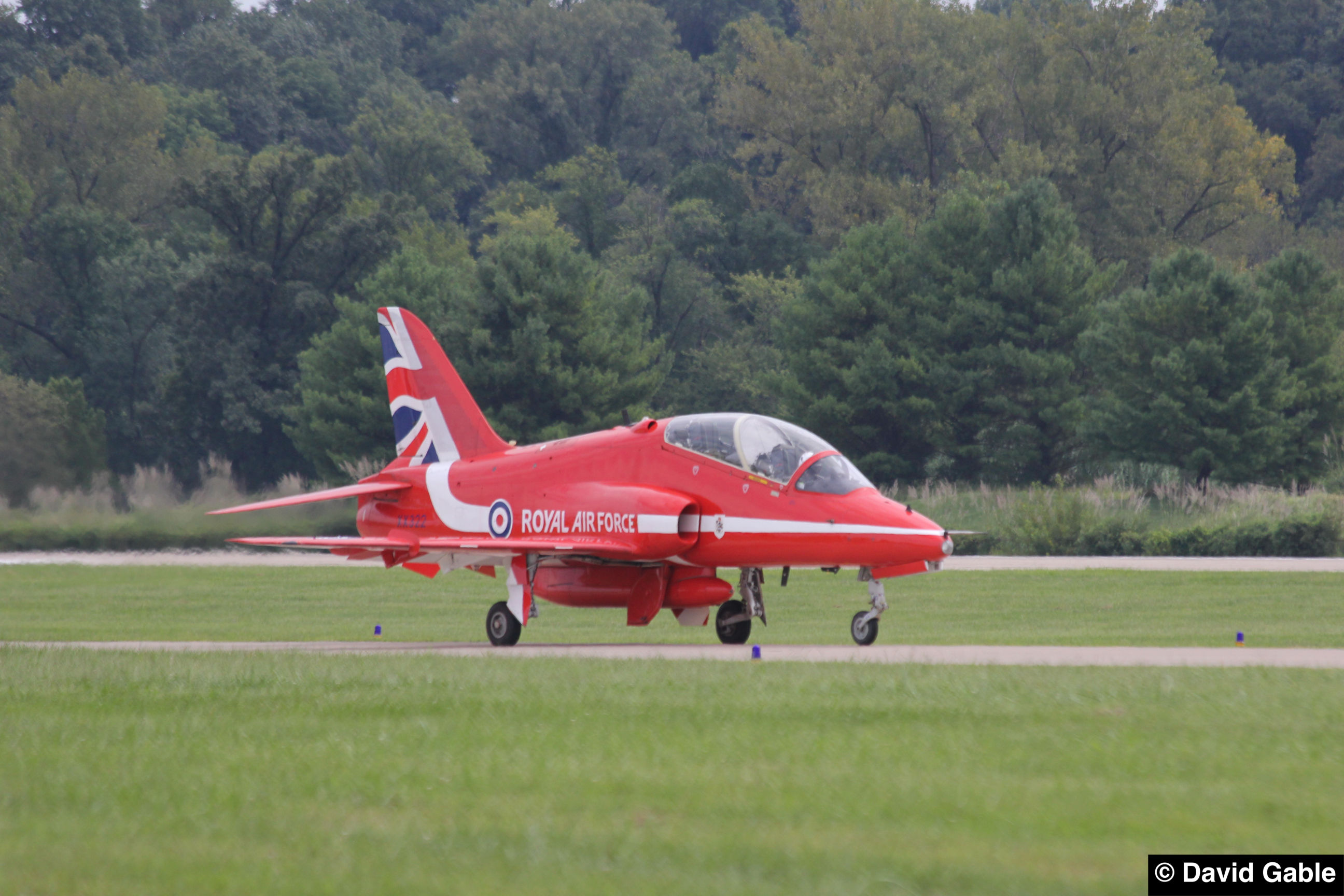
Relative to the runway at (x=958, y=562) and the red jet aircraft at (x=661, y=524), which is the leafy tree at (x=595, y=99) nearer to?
the runway at (x=958, y=562)

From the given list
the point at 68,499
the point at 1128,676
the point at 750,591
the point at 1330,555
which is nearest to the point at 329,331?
the point at 68,499

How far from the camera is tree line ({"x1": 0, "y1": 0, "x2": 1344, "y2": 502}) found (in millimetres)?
51844

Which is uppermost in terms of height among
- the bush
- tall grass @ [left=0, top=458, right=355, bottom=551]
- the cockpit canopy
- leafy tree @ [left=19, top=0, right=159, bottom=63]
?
leafy tree @ [left=19, top=0, right=159, bottom=63]

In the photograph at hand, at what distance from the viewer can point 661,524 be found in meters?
17.9

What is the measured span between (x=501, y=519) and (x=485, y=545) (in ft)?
5.64

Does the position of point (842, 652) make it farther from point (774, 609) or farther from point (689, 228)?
point (689, 228)

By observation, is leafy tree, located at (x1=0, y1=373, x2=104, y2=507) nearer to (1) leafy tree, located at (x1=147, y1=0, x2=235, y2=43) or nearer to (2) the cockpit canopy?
(2) the cockpit canopy

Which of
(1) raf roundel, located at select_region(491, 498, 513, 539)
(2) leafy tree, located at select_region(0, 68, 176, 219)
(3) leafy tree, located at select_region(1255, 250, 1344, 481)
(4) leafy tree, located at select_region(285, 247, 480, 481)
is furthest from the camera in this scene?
(2) leafy tree, located at select_region(0, 68, 176, 219)

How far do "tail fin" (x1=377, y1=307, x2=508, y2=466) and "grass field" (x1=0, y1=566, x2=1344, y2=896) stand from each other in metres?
7.76

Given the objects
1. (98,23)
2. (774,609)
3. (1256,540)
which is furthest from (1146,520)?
(98,23)

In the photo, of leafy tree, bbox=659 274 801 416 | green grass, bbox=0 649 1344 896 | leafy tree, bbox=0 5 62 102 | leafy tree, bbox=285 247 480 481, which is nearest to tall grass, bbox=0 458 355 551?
leafy tree, bbox=285 247 480 481

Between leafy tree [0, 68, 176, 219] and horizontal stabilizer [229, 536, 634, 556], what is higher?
leafy tree [0, 68, 176, 219]

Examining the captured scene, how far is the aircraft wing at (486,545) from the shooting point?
18172 millimetres

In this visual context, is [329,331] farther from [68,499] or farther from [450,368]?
[450,368]
